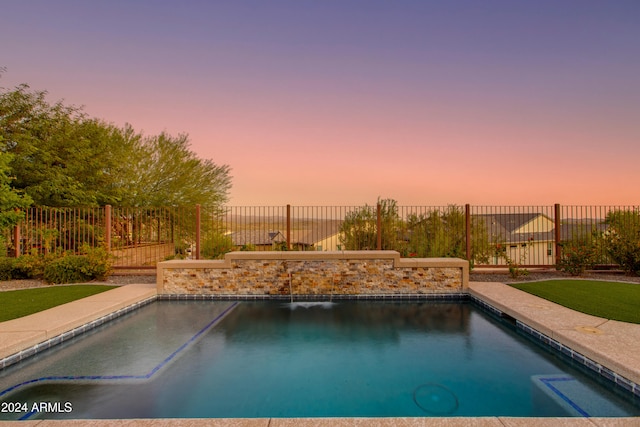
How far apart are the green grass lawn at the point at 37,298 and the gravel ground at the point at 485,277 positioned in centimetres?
103

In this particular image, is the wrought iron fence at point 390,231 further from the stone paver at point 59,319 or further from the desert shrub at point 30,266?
the stone paver at point 59,319

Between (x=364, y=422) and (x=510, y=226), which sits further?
(x=510, y=226)

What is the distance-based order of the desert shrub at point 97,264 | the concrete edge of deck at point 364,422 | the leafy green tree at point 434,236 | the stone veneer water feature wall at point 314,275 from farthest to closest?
the leafy green tree at point 434,236 < the desert shrub at point 97,264 < the stone veneer water feature wall at point 314,275 < the concrete edge of deck at point 364,422

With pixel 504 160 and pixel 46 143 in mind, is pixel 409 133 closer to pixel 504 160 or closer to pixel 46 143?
pixel 504 160

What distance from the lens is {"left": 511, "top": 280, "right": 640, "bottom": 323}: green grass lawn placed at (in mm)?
5535

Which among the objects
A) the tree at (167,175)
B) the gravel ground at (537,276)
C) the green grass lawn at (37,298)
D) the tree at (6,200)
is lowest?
the green grass lawn at (37,298)

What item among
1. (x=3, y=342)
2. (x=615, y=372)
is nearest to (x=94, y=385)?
(x=3, y=342)

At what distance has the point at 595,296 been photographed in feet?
22.0

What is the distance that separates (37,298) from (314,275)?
242 inches

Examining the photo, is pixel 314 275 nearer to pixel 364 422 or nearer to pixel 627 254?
pixel 364 422

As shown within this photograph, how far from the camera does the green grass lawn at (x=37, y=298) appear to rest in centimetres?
588

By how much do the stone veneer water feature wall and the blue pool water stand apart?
5.35 feet

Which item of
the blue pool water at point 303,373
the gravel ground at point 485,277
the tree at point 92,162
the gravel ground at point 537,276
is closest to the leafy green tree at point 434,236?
the gravel ground at point 537,276

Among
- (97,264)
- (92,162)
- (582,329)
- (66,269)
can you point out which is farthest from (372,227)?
(92,162)
